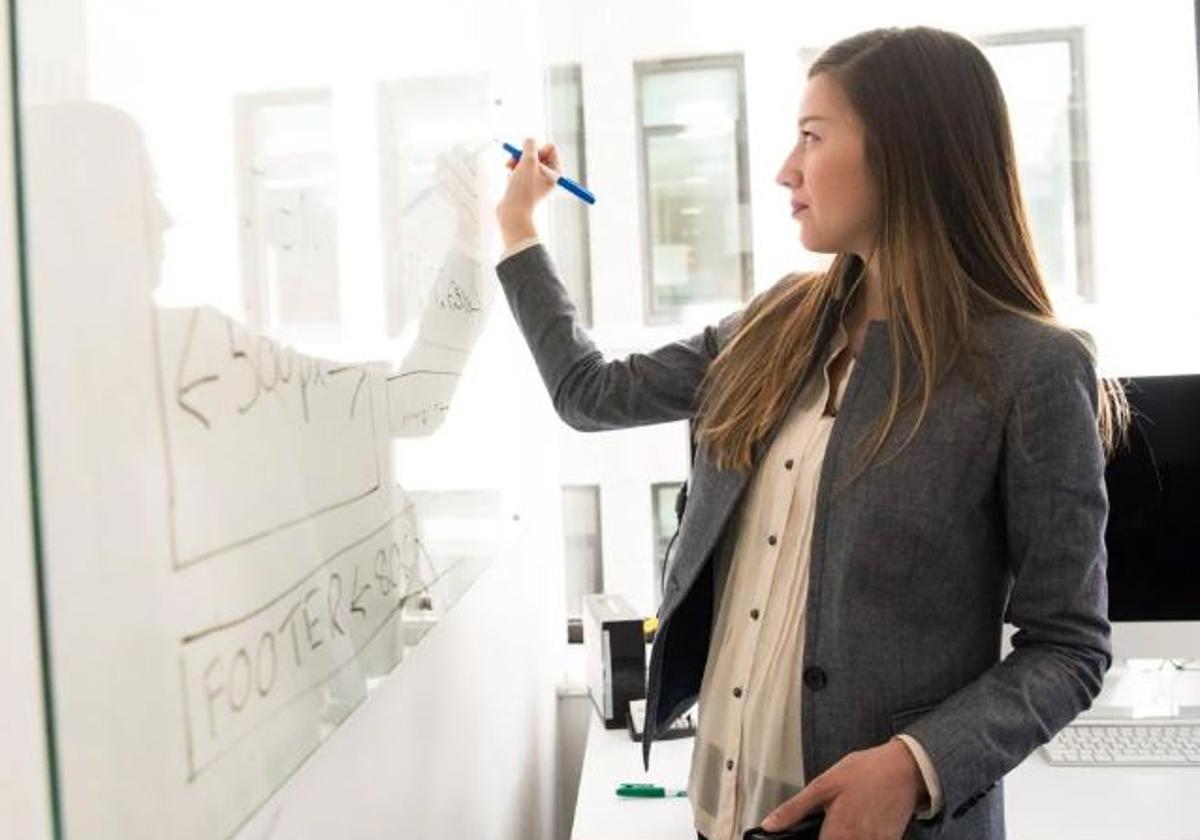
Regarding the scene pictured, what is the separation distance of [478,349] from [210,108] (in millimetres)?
791

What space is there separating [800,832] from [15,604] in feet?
2.33

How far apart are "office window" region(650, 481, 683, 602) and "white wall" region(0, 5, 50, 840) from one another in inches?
77.9

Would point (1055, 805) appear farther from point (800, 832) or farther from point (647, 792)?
point (800, 832)

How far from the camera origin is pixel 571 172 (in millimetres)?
2367

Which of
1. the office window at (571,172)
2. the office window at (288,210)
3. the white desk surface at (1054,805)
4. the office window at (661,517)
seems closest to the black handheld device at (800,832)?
the white desk surface at (1054,805)

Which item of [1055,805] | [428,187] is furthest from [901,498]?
[1055,805]

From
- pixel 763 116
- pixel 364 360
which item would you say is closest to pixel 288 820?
pixel 364 360

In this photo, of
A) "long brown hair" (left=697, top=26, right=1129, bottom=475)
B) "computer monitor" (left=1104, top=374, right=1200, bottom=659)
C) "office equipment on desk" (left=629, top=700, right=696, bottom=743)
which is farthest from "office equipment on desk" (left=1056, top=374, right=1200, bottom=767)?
"long brown hair" (left=697, top=26, right=1129, bottom=475)

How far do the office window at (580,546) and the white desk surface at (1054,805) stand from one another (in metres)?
0.81

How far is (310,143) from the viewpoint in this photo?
715 mm

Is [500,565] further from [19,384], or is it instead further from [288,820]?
[19,384]

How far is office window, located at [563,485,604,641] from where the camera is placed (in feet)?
7.84

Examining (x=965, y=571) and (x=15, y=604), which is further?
(x=965, y=571)

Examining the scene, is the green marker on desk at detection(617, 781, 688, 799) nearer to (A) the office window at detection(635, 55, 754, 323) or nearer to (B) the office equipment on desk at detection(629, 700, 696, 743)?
(B) the office equipment on desk at detection(629, 700, 696, 743)
